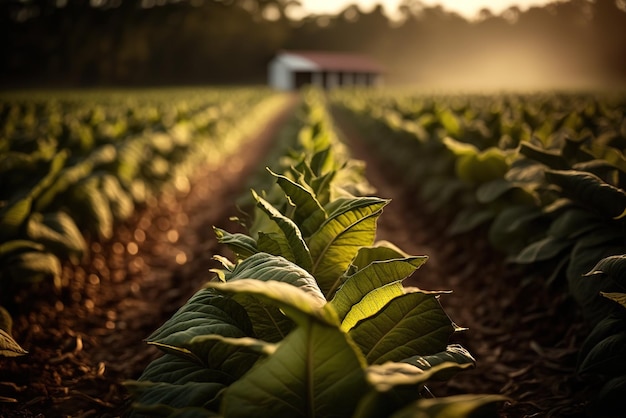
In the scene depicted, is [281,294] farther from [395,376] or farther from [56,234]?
[56,234]

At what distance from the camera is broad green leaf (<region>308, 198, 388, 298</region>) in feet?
5.87

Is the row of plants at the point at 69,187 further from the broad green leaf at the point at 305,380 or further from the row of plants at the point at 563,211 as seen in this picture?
the row of plants at the point at 563,211

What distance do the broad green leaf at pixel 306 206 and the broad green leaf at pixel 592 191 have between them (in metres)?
1.27

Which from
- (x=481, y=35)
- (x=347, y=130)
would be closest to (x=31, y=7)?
(x=347, y=130)

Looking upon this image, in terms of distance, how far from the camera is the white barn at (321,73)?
4938cm

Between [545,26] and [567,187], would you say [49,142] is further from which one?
[545,26]

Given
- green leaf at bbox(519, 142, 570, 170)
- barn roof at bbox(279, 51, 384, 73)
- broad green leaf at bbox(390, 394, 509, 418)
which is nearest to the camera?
broad green leaf at bbox(390, 394, 509, 418)

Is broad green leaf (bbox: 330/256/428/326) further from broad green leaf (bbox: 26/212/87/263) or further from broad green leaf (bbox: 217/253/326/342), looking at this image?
broad green leaf (bbox: 26/212/87/263)

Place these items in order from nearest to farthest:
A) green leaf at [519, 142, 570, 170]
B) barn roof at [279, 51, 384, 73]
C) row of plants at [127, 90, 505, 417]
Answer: row of plants at [127, 90, 505, 417]
green leaf at [519, 142, 570, 170]
barn roof at [279, 51, 384, 73]

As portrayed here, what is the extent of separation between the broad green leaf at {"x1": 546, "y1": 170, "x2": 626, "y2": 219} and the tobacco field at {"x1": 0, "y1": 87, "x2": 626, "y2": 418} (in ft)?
0.04

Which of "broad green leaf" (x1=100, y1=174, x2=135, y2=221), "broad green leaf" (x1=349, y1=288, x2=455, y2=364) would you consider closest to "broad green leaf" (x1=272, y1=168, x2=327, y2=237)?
"broad green leaf" (x1=349, y1=288, x2=455, y2=364)

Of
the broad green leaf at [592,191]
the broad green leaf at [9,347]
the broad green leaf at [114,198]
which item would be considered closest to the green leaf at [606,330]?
the broad green leaf at [592,191]

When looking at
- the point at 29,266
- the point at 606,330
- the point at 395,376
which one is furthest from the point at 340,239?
the point at 29,266

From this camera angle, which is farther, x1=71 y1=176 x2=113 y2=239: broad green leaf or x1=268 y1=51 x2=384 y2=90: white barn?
x1=268 y1=51 x2=384 y2=90: white barn
